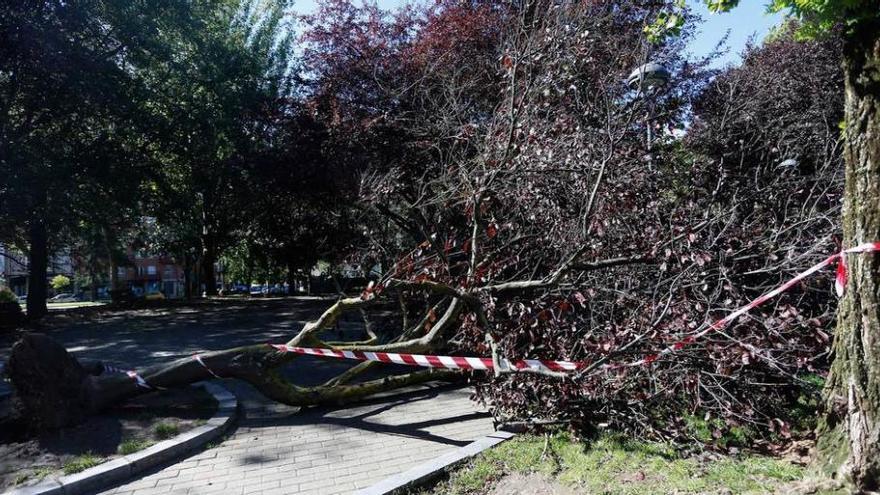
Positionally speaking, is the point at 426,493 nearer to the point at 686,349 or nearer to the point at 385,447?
the point at 385,447

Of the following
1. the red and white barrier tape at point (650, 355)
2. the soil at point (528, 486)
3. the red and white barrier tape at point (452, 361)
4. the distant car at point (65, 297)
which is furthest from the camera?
the distant car at point (65, 297)

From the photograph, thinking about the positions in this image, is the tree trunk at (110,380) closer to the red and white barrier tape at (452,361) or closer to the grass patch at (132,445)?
the red and white barrier tape at (452,361)

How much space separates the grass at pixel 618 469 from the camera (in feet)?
11.9

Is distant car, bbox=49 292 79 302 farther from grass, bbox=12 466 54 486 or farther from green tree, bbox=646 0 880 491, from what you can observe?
green tree, bbox=646 0 880 491

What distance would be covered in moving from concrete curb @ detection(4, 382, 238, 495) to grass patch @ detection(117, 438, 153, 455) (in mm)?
84

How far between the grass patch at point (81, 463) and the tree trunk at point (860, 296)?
17.1ft

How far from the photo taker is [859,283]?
3.28m

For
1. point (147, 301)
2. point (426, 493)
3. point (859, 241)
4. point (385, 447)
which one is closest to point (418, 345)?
point (385, 447)

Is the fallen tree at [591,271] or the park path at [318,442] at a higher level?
the fallen tree at [591,271]

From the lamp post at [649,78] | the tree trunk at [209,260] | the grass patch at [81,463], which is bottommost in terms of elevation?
the grass patch at [81,463]

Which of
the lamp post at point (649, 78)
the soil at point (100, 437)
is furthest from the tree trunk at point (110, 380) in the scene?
the lamp post at point (649, 78)

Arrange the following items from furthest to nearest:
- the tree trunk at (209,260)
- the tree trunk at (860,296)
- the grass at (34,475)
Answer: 1. the tree trunk at (209,260)
2. the grass at (34,475)
3. the tree trunk at (860,296)

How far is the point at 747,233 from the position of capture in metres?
5.38

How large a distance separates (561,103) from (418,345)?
329 cm
